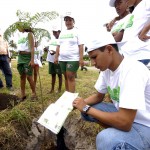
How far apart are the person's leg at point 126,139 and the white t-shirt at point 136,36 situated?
0.96m

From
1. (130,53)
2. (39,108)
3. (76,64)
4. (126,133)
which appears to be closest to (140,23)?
(130,53)

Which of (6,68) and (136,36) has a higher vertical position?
(136,36)

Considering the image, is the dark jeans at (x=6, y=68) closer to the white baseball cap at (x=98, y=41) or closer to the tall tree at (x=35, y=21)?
the tall tree at (x=35, y=21)

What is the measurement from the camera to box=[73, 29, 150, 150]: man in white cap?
6.76 ft

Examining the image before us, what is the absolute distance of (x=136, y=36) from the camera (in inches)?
117

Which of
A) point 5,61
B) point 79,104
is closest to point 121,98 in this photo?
point 79,104

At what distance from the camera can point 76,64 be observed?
4785 millimetres

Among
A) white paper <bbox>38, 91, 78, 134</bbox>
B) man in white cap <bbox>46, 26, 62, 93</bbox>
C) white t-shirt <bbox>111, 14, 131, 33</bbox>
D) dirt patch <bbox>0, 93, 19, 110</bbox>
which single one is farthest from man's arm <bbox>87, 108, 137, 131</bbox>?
man in white cap <bbox>46, 26, 62, 93</bbox>

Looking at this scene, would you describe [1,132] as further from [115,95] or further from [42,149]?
[115,95]

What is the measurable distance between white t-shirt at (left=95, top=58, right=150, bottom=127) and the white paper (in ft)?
1.54

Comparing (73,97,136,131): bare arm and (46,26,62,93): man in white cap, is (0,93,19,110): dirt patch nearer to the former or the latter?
(46,26,62,93): man in white cap

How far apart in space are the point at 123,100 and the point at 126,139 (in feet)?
1.07

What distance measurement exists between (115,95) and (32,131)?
6.33ft

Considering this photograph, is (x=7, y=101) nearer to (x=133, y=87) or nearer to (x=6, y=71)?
(x=6, y=71)
